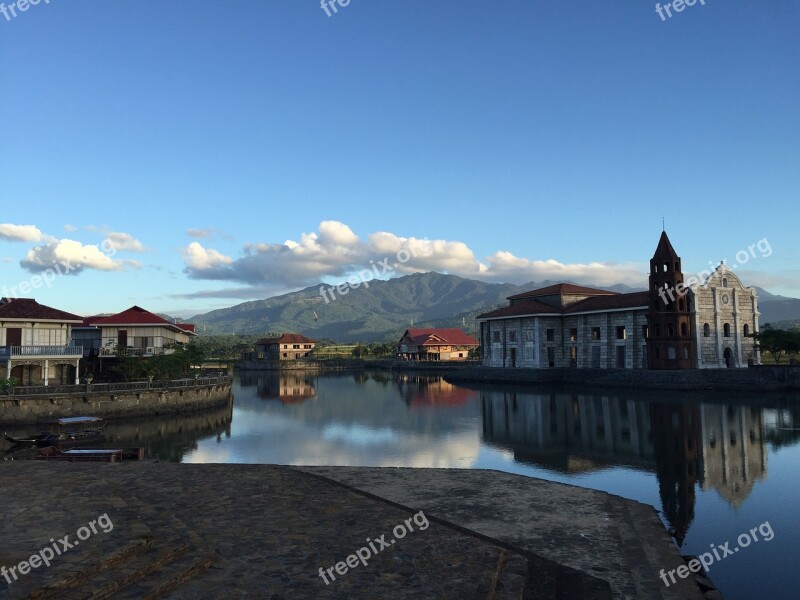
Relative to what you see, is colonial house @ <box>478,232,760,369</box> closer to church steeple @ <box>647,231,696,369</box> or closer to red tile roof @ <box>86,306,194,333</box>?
church steeple @ <box>647,231,696,369</box>

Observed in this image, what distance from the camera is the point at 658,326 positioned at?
7238 centimetres

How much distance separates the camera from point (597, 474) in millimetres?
25422

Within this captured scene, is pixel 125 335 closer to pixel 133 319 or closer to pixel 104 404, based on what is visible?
pixel 133 319

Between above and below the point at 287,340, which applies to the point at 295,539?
below

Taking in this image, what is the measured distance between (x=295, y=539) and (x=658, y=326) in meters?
69.5

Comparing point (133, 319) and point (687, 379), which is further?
point (687, 379)

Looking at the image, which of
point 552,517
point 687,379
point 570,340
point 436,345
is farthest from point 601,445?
point 436,345

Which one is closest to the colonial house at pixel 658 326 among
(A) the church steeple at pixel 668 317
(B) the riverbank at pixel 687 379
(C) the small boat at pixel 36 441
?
(A) the church steeple at pixel 668 317

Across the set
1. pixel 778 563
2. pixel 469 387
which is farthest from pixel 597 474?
pixel 469 387

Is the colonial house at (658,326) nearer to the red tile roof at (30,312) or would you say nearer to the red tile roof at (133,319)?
the red tile roof at (133,319)

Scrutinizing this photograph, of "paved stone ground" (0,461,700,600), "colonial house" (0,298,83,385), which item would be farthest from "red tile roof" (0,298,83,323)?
"paved stone ground" (0,461,700,600)

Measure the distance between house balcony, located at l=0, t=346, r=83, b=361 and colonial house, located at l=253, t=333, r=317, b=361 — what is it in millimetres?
97533

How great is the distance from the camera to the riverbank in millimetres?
62844

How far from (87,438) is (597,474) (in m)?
30.3
